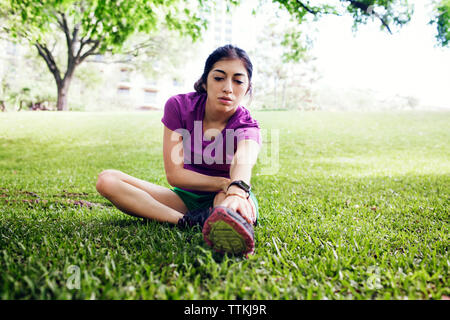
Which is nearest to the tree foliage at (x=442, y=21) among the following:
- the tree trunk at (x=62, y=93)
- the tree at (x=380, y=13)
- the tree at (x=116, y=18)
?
the tree at (x=380, y=13)

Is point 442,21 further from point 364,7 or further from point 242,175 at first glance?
point 242,175

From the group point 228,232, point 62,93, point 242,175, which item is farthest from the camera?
point 62,93

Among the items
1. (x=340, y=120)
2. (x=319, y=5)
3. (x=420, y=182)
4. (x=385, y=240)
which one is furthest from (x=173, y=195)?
(x=340, y=120)

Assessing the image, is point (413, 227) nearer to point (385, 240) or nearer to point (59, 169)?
point (385, 240)

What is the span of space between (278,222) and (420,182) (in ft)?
11.4

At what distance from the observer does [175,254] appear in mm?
2027

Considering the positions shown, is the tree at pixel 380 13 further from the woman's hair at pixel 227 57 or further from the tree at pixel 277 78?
the tree at pixel 277 78

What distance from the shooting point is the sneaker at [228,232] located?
1.83 meters

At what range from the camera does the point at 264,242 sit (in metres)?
2.35

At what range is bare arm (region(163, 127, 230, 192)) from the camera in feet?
8.39

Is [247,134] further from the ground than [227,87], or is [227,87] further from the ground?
[227,87]

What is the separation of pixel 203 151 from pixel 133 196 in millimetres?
726

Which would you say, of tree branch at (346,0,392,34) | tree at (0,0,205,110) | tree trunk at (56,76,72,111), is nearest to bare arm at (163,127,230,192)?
tree at (0,0,205,110)

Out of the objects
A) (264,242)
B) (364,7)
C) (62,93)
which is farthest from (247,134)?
(62,93)
